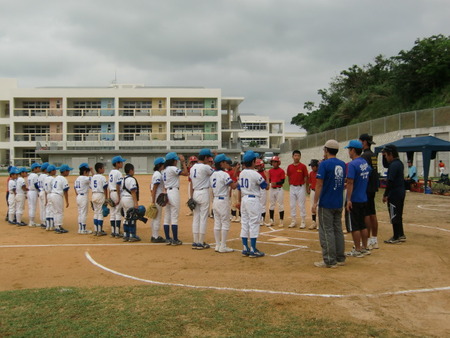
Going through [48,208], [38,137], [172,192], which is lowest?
[48,208]

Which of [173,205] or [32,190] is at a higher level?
[32,190]

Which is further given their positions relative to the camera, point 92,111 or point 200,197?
point 92,111

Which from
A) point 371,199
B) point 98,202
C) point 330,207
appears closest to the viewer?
point 330,207

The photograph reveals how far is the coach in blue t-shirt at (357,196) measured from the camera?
7.65 m

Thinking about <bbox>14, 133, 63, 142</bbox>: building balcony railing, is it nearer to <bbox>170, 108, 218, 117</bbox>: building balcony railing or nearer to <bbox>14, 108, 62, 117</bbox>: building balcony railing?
<bbox>14, 108, 62, 117</bbox>: building balcony railing

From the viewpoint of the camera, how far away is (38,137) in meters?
55.3

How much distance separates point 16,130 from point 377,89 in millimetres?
49316

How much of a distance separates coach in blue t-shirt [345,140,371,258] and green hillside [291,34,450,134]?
93.4 feet

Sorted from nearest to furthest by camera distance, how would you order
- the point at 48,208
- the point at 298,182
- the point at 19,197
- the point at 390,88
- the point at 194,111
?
the point at 298,182
the point at 48,208
the point at 19,197
the point at 390,88
the point at 194,111

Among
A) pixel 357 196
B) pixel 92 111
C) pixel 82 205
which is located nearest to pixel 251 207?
pixel 357 196

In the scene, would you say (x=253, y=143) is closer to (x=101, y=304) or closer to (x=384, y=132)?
(x=384, y=132)

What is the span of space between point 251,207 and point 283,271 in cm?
161

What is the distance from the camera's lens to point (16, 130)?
56.5 metres

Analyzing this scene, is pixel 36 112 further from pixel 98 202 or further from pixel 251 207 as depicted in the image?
pixel 251 207
